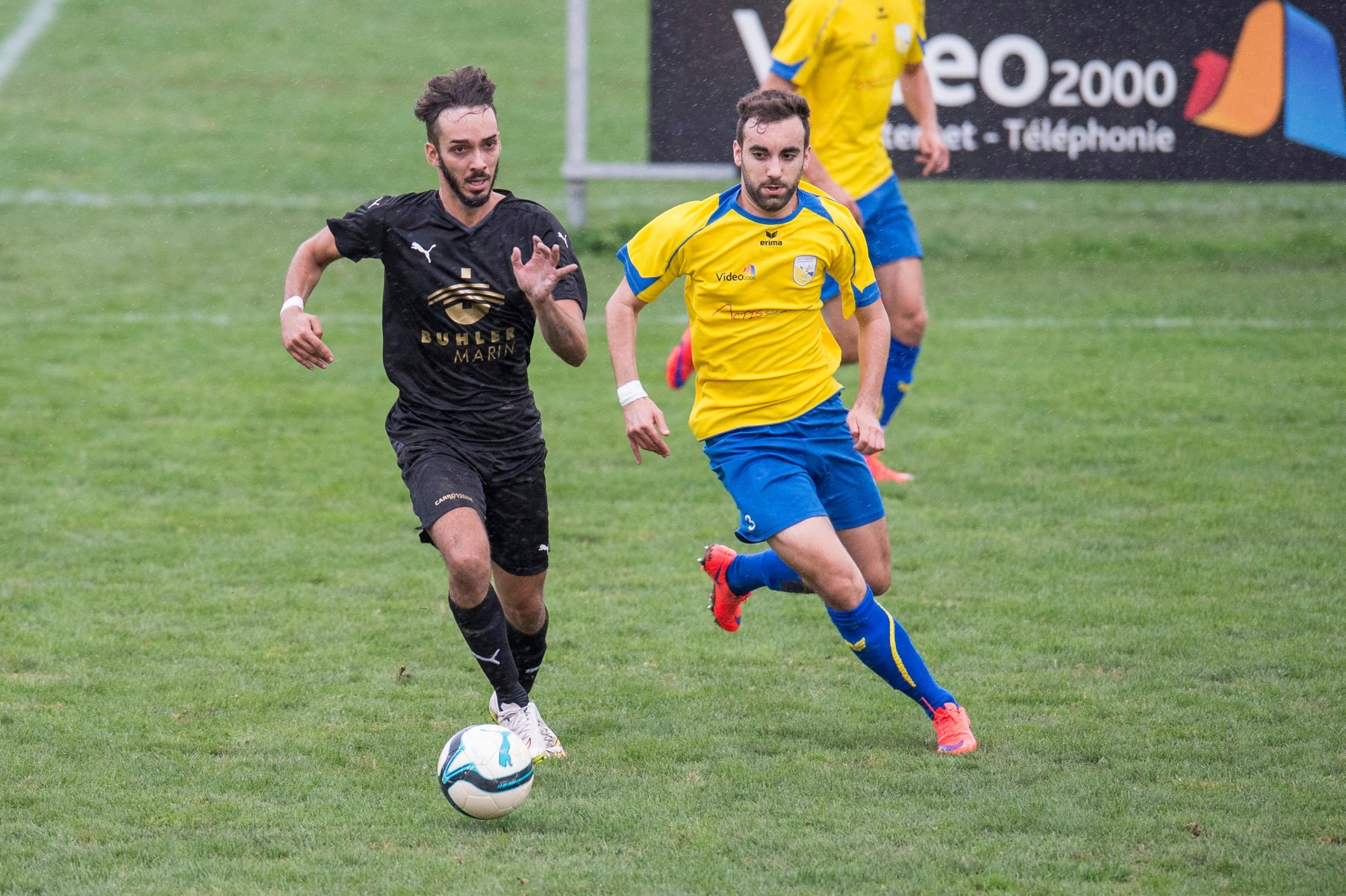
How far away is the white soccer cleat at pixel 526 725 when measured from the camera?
5320mm

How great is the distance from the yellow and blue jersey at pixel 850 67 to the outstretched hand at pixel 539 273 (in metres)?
3.79

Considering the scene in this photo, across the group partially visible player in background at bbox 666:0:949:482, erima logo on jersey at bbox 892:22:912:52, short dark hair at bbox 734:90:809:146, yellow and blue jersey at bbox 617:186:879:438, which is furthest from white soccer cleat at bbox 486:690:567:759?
erima logo on jersey at bbox 892:22:912:52

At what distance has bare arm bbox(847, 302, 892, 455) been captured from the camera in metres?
5.48

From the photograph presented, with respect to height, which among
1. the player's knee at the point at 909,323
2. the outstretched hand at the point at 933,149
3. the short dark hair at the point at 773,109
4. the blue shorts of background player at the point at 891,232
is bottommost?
the player's knee at the point at 909,323

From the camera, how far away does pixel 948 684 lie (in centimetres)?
607

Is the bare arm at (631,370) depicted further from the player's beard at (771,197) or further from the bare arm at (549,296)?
the player's beard at (771,197)

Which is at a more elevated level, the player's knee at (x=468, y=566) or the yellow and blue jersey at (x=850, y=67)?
the yellow and blue jersey at (x=850, y=67)

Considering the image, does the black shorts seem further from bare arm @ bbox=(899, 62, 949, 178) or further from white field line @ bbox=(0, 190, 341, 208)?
white field line @ bbox=(0, 190, 341, 208)

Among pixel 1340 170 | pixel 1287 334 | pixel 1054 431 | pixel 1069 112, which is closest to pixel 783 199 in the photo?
pixel 1054 431

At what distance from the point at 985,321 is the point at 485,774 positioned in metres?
9.08

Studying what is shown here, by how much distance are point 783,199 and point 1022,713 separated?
2.01 metres

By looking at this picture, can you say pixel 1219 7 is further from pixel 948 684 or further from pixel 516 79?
pixel 516 79

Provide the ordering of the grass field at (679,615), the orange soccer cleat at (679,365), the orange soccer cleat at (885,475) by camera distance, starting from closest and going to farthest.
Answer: the grass field at (679,615) → the orange soccer cleat at (885,475) → the orange soccer cleat at (679,365)

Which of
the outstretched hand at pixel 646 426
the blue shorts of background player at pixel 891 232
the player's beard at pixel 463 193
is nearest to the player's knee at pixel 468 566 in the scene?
the outstretched hand at pixel 646 426
